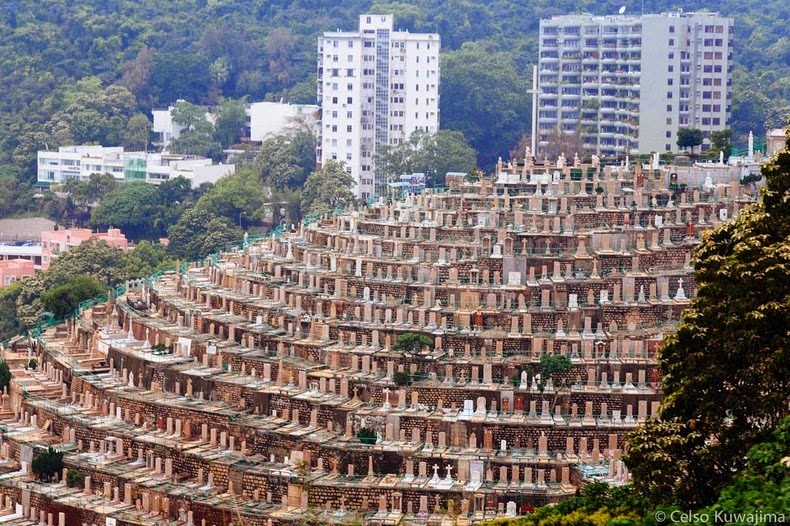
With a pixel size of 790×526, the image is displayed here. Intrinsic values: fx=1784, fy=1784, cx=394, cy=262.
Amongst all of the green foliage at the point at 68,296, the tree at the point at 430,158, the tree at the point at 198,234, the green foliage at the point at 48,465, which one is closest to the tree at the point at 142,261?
the tree at the point at 198,234

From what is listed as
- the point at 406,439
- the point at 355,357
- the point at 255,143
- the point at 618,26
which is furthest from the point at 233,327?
the point at 255,143

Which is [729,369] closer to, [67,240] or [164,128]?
[67,240]

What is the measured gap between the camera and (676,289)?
191 feet

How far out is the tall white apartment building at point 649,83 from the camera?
113 meters

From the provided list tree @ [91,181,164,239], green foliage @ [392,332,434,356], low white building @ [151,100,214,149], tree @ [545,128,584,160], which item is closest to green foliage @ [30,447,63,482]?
green foliage @ [392,332,434,356]

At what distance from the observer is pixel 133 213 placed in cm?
11250

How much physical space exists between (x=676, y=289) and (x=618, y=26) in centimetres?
6290

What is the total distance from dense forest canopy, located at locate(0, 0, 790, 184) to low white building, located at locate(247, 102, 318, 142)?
14.2 ft

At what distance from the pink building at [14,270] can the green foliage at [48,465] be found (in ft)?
151

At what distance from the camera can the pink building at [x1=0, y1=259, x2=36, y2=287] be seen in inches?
3989

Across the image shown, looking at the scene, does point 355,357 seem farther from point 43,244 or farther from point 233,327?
point 43,244

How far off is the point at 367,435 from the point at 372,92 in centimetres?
7083

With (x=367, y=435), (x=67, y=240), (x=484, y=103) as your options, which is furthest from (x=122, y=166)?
(x=367, y=435)

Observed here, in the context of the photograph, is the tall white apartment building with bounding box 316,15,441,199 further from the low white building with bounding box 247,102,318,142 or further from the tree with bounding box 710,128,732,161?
the tree with bounding box 710,128,732,161
